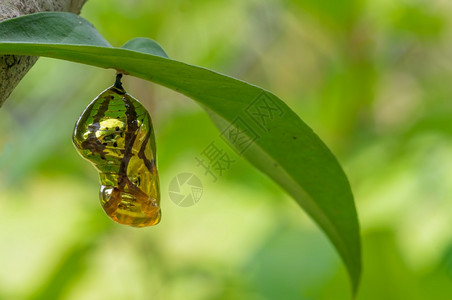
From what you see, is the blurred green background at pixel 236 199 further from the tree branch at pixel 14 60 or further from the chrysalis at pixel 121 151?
the tree branch at pixel 14 60

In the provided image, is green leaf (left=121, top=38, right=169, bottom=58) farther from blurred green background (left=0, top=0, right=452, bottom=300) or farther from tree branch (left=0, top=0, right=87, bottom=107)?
blurred green background (left=0, top=0, right=452, bottom=300)

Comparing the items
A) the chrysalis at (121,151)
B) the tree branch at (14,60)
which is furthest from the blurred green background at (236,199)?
the tree branch at (14,60)

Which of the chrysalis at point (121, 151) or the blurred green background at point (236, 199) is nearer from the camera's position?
the chrysalis at point (121, 151)

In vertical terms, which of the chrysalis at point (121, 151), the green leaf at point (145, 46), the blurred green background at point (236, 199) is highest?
the blurred green background at point (236, 199)

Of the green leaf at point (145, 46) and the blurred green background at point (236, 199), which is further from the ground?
the blurred green background at point (236, 199)

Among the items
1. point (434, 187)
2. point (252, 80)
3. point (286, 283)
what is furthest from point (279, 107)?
point (252, 80)

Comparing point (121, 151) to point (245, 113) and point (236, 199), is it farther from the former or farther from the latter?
point (236, 199)

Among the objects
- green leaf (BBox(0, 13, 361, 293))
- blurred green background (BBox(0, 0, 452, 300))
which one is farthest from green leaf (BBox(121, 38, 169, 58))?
blurred green background (BBox(0, 0, 452, 300))
